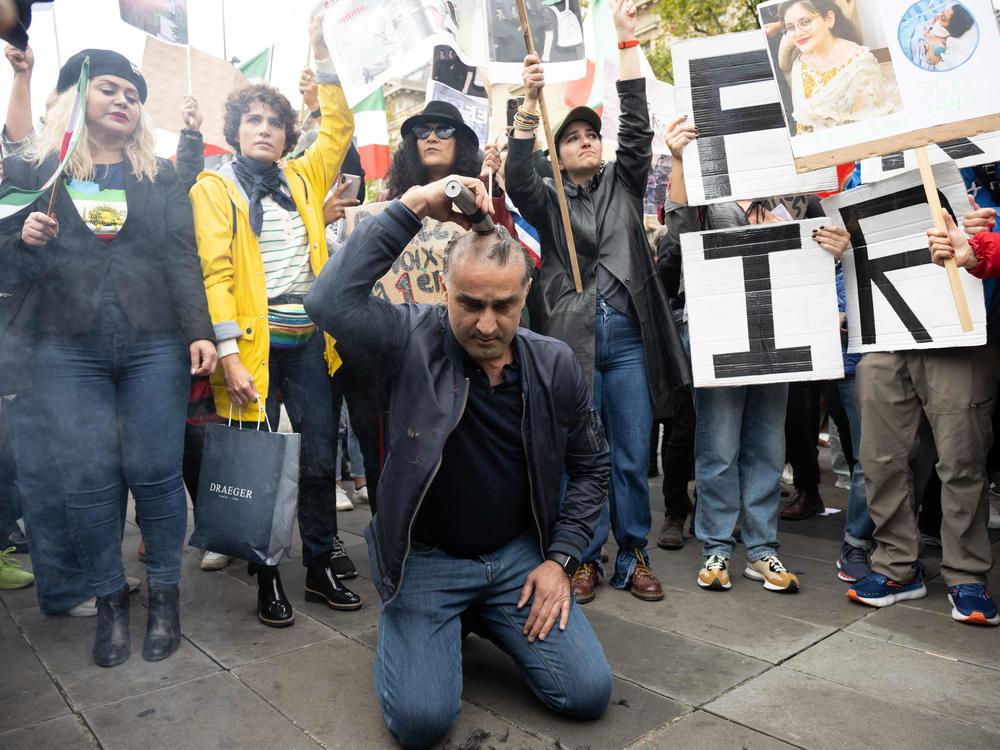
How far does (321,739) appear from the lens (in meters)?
2.06

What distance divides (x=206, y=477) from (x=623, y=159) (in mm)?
2210

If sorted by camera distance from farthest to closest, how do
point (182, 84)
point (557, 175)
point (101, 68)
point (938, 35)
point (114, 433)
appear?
point (557, 175) → point (182, 84) → point (938, 35) → point (114, 433) → point (101, 68)

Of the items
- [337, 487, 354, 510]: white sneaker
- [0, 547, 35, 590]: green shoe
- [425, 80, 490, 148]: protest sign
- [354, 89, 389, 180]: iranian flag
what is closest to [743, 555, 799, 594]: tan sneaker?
[425, 80, 490, 148]: protest sign

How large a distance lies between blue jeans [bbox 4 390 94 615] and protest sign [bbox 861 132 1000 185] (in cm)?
348

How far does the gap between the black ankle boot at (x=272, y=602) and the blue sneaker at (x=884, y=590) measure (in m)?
2.31

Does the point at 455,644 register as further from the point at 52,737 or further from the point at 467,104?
the point at 467,104

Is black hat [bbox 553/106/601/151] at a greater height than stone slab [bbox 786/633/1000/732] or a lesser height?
greater

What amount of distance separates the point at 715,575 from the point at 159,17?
3.16 m

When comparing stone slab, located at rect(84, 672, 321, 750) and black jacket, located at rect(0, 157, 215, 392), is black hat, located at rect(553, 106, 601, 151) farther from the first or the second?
stone slab, located at rect(84, 672, 321, 750)

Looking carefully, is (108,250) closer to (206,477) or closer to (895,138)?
(206,477)

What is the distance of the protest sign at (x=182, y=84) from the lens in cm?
285

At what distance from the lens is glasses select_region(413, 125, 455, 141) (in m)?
3.63

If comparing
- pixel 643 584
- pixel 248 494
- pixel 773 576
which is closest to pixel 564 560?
pixel 643 584

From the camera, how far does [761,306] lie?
129 inches
